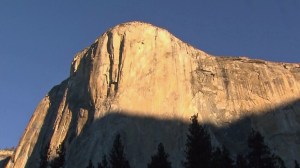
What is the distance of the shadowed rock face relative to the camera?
5934 centimetres

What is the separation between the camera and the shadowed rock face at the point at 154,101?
195ft

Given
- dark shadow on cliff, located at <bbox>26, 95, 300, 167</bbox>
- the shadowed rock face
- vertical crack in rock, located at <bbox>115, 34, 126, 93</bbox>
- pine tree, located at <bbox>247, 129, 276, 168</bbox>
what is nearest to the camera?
pine tree, located at <bbox>247, 129, 276, 168</bbox>

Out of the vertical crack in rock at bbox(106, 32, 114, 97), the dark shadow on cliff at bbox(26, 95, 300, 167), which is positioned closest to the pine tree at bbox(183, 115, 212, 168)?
the dark shadow on cliff at bbox(26, 95, 300, 167)

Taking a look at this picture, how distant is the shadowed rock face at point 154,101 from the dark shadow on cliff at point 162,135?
11 cm

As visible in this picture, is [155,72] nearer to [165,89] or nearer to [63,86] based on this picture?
[165,89]

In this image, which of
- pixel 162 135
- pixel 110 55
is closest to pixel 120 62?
pixel 110 55

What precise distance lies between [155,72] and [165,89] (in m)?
2.73

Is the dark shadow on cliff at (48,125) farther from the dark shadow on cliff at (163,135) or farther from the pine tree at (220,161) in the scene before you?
the pine tree at (220,161)

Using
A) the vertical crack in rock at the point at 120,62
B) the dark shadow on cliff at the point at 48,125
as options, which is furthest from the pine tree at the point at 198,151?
the dark shadow on cliff at the point at 48,125

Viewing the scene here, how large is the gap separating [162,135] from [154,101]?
5.04 meters

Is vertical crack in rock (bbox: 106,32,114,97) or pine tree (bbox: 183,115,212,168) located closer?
pine tree (bbox: 183,115,212,168)

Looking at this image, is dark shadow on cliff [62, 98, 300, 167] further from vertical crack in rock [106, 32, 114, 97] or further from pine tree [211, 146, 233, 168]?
pine tree [211, 146, 233, 168]

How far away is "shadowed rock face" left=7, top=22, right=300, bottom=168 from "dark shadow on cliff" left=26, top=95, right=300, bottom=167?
0.11 metres

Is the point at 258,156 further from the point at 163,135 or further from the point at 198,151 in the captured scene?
the point at 163,135
